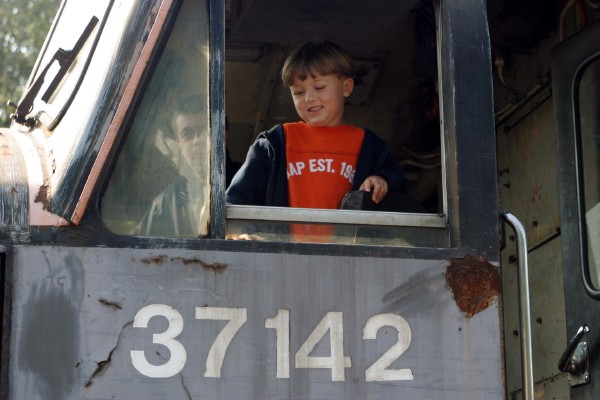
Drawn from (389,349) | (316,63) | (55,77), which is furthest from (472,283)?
(55,77)

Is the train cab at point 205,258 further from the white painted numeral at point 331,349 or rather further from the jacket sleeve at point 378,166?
the jacket sleeve at point 378,166

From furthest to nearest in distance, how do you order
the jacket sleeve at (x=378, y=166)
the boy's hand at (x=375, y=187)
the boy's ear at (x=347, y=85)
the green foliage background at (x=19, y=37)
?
the green foliage background at (x=19, y=37) < the boy's ear at (x=347, y=85) < the jacket sleeve at (x=378, y=166) < the boy's hand at (x=375, y=187)

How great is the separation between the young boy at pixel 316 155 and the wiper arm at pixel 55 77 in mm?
585

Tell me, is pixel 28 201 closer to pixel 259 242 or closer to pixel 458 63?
pixel 259 242

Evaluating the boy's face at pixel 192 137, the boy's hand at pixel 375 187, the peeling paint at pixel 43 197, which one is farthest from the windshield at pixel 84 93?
the boy's hand at pixel 375 187

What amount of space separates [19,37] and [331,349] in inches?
523

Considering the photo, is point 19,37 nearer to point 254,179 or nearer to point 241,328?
point 254,179

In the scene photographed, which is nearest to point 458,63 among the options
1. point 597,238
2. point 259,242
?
point 259,242

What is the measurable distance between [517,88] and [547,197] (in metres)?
0.47

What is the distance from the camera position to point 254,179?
332cm

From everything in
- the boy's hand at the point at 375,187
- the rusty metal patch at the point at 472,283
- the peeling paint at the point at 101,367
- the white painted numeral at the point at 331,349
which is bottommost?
the peeling paint at the point at 101,367

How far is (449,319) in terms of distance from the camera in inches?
113

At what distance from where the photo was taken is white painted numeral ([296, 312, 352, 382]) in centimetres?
277

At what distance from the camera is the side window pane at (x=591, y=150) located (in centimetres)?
380
